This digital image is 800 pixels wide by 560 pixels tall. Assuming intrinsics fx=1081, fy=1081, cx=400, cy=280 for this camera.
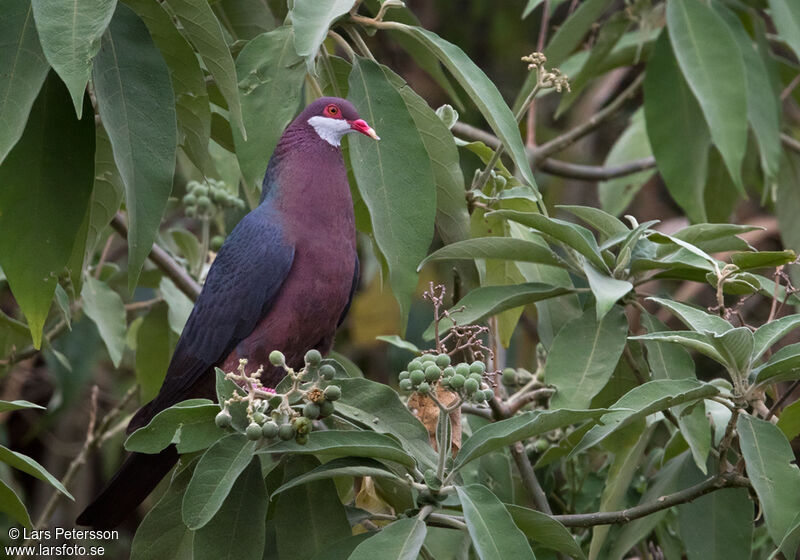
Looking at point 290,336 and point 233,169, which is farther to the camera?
point 233,169

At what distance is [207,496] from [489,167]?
1089mm

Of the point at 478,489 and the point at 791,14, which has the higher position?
the point at 791,14

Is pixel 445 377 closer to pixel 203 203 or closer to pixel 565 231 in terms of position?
pixel 565 231

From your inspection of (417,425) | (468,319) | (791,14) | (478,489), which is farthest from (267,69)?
(791,14)

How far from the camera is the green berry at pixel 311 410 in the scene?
75.7 inches

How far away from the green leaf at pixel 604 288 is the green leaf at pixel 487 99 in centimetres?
24

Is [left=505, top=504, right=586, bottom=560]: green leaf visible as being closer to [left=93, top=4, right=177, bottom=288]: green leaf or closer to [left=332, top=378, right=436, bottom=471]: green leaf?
[left=332, top=378, right=436, bottom=471]: green leaf

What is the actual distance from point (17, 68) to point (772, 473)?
63.0 inches

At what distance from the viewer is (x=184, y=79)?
2.40m

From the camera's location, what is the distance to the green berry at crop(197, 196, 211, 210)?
3.42m

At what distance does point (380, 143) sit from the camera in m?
2.41

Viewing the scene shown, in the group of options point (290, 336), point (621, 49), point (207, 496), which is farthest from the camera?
point (621, 49)

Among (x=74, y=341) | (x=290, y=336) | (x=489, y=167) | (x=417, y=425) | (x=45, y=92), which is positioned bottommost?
(x=74, y=341)

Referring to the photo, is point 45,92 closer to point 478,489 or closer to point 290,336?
point 290,336
